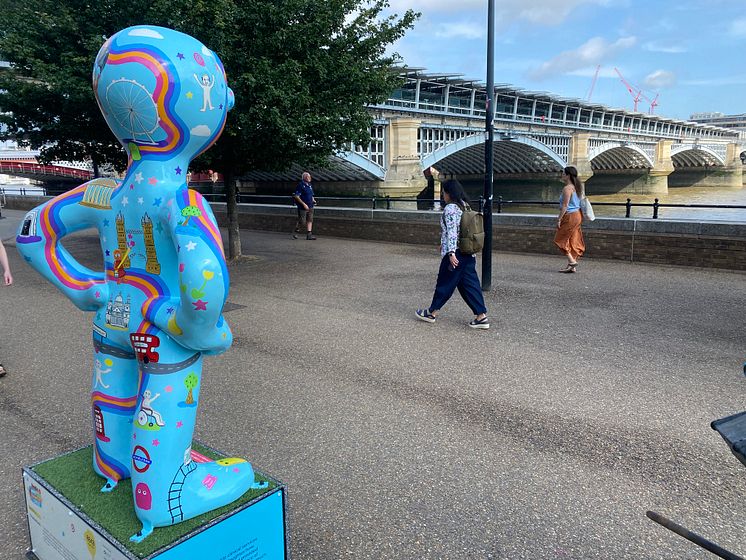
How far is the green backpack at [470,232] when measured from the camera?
577 centimetres

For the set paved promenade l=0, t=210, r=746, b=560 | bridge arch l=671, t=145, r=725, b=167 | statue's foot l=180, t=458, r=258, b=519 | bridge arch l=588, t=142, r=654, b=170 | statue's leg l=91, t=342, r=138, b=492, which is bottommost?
paved promenade l=0, t=210, r=746, b=560

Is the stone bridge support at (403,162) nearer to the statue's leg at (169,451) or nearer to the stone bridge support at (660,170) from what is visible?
the statue's leg at (169,451)

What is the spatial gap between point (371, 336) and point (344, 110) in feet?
16.8

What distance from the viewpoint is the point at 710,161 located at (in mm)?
69750

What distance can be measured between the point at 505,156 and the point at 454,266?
142ft

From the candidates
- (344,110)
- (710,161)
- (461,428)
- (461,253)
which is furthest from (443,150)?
(710,161)

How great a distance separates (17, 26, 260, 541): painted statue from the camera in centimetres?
213

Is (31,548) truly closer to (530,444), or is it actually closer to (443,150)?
(530,444)

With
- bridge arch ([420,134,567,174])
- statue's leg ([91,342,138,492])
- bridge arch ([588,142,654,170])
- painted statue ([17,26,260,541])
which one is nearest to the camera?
painted statue ([17,26,260,541])

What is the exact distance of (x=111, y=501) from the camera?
93.4 inches

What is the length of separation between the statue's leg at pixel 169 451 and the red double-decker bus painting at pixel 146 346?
0.03m

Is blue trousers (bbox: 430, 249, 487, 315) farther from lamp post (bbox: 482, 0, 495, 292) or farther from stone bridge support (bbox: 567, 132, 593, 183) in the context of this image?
stone bridge support (bbox: 567, 132, 593, 183)

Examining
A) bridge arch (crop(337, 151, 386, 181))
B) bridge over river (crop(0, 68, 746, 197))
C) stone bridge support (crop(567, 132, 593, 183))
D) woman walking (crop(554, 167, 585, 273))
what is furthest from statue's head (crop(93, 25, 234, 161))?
stone bridge support (crop(567, 132, 593, 183))

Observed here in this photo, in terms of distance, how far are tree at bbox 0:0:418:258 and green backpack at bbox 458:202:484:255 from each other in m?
3.93
